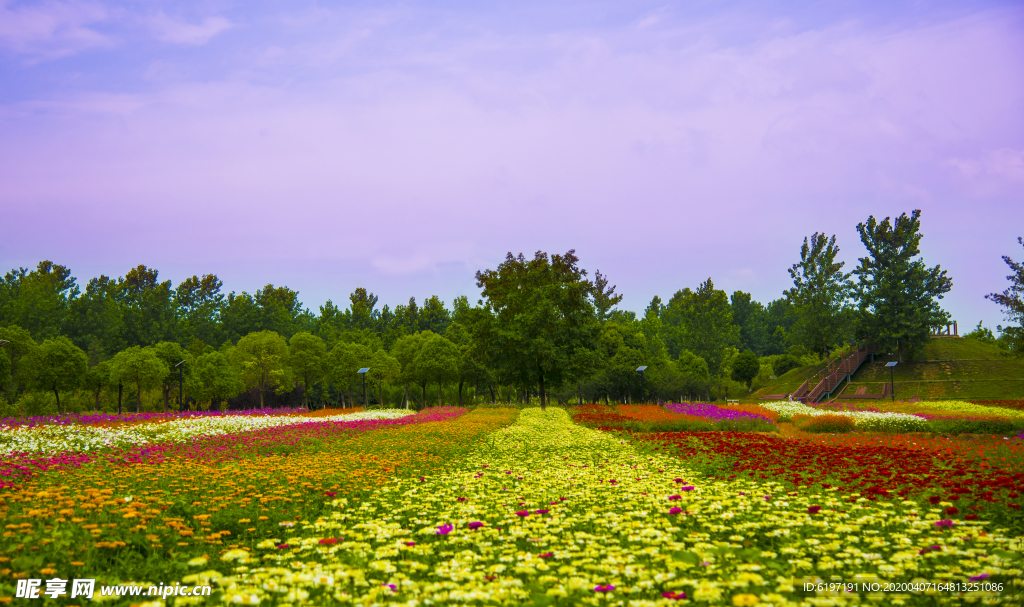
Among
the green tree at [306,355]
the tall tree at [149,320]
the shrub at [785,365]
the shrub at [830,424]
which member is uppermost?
the tall tree at [149,320]

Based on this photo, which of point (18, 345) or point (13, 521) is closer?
point (13, 521)

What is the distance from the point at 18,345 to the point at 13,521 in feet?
165

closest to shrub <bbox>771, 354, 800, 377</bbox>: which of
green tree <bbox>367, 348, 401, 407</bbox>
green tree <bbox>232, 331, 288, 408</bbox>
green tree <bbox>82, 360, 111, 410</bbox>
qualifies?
green tree <bbox>367, 348, 401, 407</bbox>

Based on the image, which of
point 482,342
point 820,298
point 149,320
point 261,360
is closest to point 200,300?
point 149,320

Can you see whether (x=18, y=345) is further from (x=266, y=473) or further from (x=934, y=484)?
(x=934, y=484)

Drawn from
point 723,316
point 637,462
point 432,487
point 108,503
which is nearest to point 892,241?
point 723,316

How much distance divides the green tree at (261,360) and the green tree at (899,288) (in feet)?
183

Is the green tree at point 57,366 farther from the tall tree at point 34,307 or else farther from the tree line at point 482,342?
the tall tree at point 34,307

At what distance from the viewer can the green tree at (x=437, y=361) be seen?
1813 inches

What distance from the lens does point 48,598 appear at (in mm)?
3852

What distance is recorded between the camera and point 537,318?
115 feet

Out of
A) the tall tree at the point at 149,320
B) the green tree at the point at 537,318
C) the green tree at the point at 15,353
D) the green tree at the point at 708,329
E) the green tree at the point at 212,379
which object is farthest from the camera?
the tall tree at the point at 149,320

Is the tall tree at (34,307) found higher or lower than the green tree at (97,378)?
higher

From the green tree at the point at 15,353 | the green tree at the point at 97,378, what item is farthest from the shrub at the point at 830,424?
the green tree at the point at 15,353
